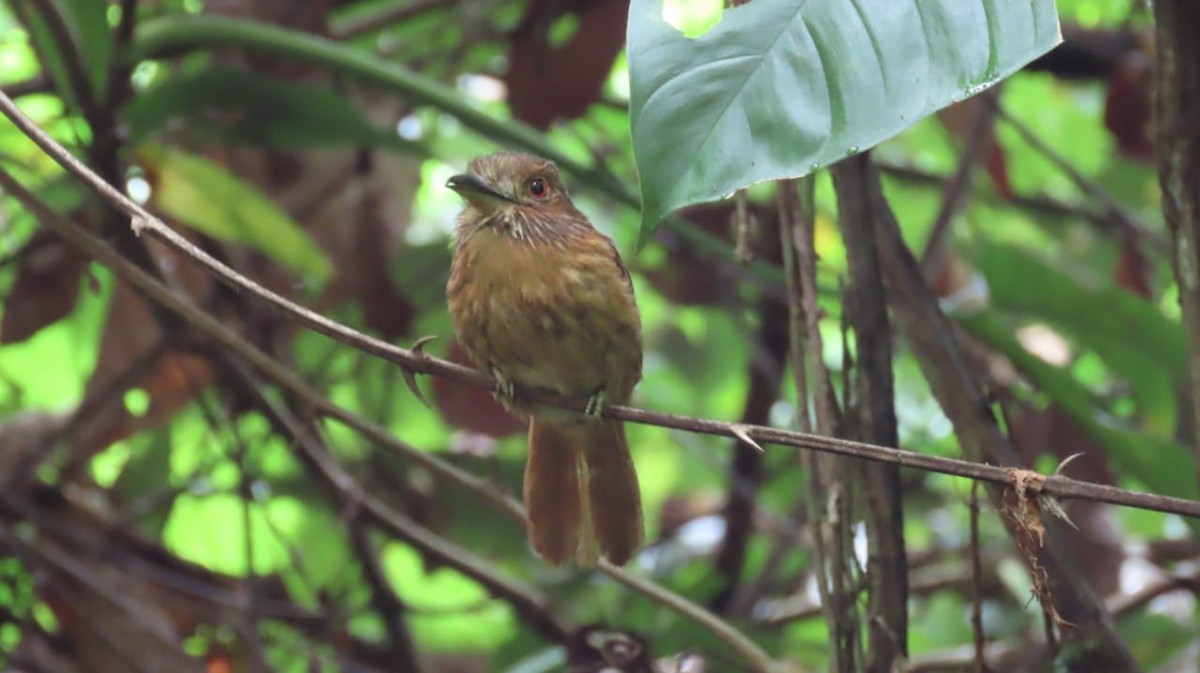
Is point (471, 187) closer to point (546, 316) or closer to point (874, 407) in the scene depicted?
point (546, 316)

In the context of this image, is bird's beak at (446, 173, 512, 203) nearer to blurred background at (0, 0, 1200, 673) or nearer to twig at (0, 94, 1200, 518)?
blurred background at (0, 0, 1200, 673)

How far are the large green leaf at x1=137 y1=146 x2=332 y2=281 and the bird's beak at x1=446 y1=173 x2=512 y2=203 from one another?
1.42 feet

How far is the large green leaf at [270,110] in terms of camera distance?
247 cm

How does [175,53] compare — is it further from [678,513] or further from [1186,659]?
[1186,659]

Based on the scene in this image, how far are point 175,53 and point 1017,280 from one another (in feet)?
4.90

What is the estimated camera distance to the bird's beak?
1.99 meters

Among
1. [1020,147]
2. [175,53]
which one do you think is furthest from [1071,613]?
[1020,147]

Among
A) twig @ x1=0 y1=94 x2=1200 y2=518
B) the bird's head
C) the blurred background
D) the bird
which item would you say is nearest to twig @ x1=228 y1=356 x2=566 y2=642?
the blurred background

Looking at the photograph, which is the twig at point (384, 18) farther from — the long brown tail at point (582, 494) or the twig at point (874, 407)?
the twig at point (874, 407)

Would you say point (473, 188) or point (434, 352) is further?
point (434, 352)

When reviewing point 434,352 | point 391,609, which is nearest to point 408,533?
point 391,609

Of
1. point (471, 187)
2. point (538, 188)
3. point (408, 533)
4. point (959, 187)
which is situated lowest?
point (408, 533)

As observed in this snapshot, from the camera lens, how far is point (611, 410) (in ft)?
4.77

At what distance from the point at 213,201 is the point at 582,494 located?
835mm
